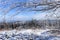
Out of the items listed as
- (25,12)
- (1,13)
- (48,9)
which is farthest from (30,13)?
(1,13)

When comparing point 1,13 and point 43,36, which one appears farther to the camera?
point 1,13

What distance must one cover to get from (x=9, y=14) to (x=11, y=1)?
149 mm

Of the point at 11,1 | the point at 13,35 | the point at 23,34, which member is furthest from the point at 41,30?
the point at 11,1

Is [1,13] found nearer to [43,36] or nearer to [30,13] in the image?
[30,13]

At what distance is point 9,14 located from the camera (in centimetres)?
137

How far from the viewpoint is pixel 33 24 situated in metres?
1.34

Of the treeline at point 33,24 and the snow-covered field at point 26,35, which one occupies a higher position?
the treeline at point 33,24

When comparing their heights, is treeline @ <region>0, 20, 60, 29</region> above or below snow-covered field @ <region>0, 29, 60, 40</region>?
above

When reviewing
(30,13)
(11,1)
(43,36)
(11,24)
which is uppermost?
(11,1)

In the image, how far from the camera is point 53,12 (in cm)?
133

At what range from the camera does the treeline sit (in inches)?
51.2

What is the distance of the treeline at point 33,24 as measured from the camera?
4.26 feet

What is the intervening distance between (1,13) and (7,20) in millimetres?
108

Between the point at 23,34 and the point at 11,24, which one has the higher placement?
the point at 11,24
